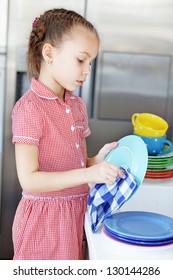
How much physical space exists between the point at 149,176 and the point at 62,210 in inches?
17.4

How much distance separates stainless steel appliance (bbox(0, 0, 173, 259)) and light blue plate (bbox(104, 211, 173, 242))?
1259 mm


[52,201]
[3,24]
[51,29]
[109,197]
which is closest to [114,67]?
[3,24]

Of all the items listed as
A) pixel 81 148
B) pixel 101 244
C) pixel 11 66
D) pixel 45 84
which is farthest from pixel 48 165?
pixel 11 66

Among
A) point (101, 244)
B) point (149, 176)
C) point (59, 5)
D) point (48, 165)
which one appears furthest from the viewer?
point (59, 5)

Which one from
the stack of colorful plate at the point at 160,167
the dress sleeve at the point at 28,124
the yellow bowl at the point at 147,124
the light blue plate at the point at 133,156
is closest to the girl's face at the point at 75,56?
A: the dress sleeve at the point at 28,124

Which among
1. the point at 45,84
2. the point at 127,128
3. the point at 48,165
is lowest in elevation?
the point at 127,128

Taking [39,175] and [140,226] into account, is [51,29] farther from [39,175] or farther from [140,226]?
[140,226]

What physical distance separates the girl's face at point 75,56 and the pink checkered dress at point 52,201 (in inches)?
3.2

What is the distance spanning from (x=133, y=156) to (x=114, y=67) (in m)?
1.28

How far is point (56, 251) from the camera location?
148 centimetres

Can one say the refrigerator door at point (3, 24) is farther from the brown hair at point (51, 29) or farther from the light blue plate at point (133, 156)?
the light blue plate at point (133, 156)

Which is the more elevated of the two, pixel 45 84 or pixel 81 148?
pixel 45 84

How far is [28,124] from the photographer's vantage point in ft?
4.58

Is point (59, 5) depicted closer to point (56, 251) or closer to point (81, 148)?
point (81, 148)
